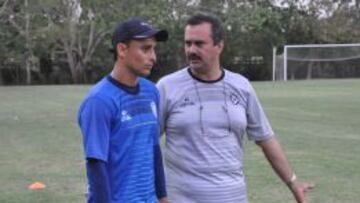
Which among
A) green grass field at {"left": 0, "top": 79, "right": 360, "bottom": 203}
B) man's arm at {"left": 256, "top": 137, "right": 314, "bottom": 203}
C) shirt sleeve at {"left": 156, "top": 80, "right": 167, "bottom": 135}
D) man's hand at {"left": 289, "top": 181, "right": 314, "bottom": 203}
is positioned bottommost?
green grass field at {"left": 0, "top": 79, "right": 360, "bottom": 203}

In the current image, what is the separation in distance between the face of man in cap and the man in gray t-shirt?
461mm

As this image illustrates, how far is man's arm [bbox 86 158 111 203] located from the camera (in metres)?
3.66

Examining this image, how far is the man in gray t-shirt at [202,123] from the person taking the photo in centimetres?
431

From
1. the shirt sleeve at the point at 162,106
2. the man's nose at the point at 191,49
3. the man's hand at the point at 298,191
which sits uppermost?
the man's nose at the point at 191,49

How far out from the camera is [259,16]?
5250cm

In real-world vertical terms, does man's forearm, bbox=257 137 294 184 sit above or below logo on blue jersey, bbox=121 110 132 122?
below

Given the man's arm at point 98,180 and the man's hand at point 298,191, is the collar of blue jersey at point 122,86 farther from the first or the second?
the man's hand at point 298,191

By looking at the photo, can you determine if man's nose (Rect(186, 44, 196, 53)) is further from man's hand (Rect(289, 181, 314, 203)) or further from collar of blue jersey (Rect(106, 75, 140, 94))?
man's hand (Rect(289, 181, 314, 203))

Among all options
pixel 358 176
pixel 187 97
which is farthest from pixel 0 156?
pixel 187 97

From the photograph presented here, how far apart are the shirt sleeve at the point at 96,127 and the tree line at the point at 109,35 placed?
46.2 metres

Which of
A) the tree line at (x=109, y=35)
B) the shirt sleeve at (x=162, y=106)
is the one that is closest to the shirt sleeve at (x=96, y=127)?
the shirt sleeve at (x=162, y=106)

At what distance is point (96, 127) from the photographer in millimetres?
3670

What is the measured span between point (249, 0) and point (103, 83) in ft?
172

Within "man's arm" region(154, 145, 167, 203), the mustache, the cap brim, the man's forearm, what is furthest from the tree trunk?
the cap brim
